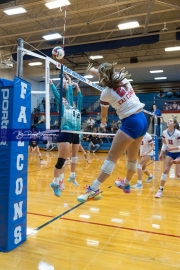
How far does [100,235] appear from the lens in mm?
3344

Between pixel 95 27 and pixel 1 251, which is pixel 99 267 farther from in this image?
pixel 95 27

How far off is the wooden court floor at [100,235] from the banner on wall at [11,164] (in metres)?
0.21

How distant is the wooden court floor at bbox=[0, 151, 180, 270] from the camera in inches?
103

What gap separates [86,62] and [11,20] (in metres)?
7.25

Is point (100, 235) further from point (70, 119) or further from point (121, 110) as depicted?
point (70, 119)

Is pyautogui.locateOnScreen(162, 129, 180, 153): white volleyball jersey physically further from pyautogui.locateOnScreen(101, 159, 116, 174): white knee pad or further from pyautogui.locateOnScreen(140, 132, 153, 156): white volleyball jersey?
pyautogui.locateOnScreen(101, 159, 116, 174): white knee pad

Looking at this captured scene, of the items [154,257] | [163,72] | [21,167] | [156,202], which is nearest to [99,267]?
[154,257]

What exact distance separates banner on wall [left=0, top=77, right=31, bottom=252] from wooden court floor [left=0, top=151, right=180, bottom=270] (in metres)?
0.21

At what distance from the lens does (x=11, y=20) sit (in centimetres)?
1347

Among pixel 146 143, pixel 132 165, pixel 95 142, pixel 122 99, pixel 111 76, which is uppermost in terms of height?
pixel 111 76

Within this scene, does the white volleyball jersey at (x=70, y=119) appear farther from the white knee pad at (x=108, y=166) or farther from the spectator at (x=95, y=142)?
the spectator at (x=95, y=142)

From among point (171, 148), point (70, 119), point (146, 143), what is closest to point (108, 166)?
point (70, 119)

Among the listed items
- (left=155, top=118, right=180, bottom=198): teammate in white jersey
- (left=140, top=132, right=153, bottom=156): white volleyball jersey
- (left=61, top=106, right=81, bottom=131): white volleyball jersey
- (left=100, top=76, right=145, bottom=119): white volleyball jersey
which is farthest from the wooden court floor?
(left=140, top=132, right=153, bottom=156): white volleyball jersey

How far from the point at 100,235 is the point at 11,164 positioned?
4.82ft
